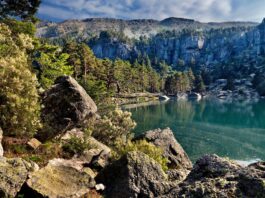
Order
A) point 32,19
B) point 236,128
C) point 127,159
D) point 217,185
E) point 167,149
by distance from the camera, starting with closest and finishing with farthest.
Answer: point 217,185 < point 127,159 < point 167,149 < point 32,19 < point 236,128

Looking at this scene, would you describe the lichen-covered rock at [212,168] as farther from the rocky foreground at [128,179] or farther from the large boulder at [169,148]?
the large boulder at [169,148]

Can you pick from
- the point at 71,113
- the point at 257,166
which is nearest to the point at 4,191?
the point at 257,166

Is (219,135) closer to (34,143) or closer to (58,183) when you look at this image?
(34,143)

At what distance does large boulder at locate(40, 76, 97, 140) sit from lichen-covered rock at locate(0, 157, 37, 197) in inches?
451

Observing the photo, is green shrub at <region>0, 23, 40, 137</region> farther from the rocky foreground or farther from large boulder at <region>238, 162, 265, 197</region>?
large boulder at <region>238, 162, 265, 197</region>

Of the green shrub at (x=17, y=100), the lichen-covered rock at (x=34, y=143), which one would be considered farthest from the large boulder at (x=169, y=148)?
the green shrub at (x=17, y=100)

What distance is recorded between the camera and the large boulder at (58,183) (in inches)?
519

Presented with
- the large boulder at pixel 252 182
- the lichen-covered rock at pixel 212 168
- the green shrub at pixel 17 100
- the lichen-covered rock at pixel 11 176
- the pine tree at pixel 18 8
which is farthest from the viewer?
the pine tree at pixel 18 8

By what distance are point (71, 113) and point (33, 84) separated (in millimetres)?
4308

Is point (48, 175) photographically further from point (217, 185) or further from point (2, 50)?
point (2, 50)

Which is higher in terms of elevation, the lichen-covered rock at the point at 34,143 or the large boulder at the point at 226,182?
the large boulder at the point at 226,182

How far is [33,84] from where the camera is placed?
2214cm

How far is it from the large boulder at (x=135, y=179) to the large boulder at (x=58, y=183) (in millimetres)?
1069

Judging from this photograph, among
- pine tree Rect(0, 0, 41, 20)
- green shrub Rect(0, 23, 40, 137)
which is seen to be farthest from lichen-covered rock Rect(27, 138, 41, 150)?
pine tree Rect(0, 0, 41, 20)
